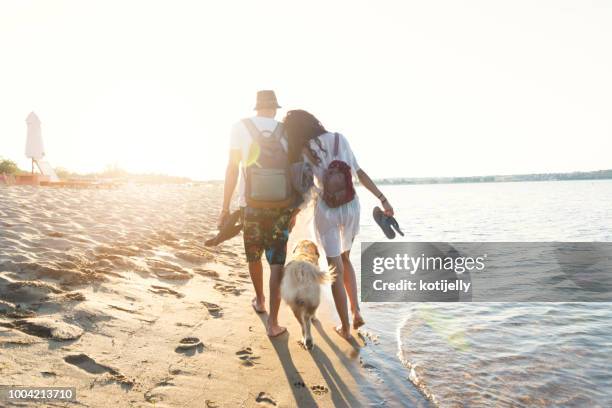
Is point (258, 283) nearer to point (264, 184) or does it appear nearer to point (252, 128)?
point (264, 184)

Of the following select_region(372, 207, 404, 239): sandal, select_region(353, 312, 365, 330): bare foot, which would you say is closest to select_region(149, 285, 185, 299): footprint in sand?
select_region(353, 312, 365, 330): bare foot

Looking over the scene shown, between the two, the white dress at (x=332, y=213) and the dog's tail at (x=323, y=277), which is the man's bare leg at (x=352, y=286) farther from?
the dog's tail at (x=323, y=277)

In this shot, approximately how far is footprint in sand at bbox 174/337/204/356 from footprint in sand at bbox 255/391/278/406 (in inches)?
33.8

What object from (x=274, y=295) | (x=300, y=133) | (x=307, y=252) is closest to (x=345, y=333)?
(x=274, y=295)

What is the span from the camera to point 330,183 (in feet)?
13.9

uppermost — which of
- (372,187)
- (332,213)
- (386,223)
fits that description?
(372,187)

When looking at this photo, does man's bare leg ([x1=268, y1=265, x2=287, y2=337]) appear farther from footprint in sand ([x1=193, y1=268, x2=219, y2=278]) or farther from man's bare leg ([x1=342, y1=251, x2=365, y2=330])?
footprint in sand ([x1=193, y1=268, x2=219, y2=278])

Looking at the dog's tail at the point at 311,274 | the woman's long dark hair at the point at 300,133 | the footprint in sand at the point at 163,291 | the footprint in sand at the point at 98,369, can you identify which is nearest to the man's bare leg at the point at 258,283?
the dog's tail at the point at 311,274

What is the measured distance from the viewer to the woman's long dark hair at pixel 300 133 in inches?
168

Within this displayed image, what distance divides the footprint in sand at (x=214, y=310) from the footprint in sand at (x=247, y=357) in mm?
899

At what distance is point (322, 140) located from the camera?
4.32 meters

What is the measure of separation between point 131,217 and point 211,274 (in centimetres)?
487

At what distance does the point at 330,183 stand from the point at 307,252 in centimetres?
107

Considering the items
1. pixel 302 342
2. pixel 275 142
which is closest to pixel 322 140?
pixel 275 142
